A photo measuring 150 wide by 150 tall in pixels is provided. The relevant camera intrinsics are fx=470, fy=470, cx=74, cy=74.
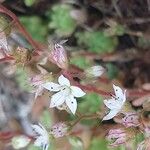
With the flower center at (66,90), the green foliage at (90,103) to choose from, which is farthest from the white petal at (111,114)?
the green foliage at (90,103)

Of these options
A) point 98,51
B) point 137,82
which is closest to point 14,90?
point 98,51

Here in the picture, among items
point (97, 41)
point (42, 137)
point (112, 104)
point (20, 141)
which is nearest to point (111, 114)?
point (112, 104)

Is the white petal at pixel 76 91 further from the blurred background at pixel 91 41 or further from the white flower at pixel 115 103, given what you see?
the blurred background at pixel 91 41

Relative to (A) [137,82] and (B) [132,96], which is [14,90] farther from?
(B) [132,96]

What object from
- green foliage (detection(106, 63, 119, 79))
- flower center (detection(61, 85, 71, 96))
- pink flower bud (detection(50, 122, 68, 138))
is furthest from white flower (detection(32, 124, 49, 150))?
green foliage (detection(106, 63, 119, 79))

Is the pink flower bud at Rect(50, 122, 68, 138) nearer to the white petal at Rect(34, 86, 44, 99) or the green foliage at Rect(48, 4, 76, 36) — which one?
the white petal at Rect(34, 86, 44, 99)
